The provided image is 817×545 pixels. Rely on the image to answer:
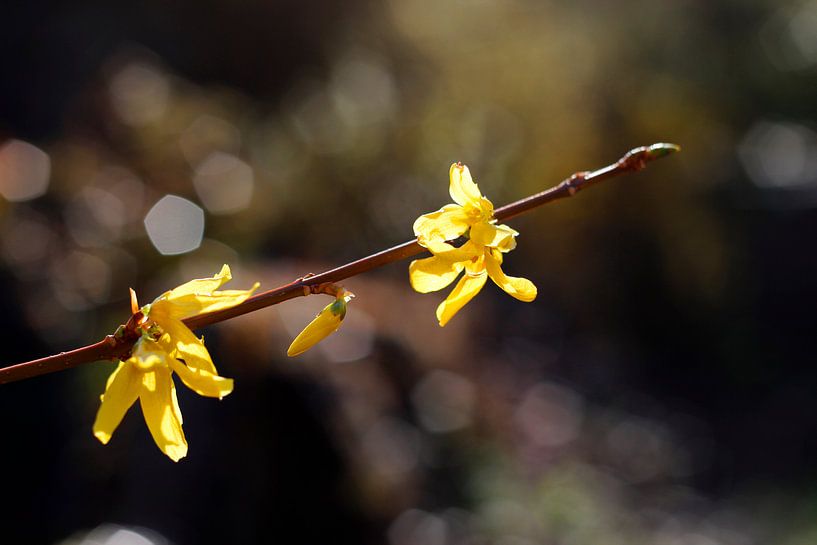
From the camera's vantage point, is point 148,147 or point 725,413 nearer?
point 148,147

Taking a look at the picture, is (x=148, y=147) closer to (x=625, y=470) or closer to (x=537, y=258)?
(x=537, y=258)

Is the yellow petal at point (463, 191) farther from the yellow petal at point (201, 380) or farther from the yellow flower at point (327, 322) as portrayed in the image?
the yellow petal at point (201, 380)

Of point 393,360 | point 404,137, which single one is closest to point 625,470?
point 393,360

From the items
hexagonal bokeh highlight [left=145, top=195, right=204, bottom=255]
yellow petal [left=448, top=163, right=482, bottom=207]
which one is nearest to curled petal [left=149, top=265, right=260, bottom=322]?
yellow petal [left=448, top=163, right=482, bottom=207]

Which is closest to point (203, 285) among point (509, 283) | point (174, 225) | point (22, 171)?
point (509, 283)

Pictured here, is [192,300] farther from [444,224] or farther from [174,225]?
[174,225]

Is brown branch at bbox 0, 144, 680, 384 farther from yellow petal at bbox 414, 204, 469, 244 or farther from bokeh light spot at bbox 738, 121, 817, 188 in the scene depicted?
bokeh light spot at bbox 738, 121, 817, 188

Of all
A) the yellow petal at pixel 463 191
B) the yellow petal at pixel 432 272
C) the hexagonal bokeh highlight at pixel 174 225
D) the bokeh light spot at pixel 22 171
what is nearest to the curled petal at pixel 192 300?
the yellow petal at pixel 432 272
